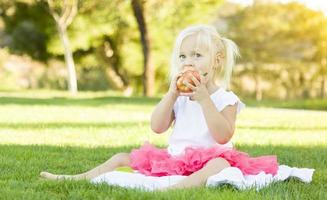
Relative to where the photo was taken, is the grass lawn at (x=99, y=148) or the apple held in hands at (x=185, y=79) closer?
the grass lawn at (x=99, y=148)

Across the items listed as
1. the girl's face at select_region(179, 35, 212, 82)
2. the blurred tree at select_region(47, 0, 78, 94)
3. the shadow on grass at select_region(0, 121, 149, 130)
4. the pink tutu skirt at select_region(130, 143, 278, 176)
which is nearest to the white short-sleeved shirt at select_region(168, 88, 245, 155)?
the pink tutu skirt at select_region(130, 143, 278, 176)

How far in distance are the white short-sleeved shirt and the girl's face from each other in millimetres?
226

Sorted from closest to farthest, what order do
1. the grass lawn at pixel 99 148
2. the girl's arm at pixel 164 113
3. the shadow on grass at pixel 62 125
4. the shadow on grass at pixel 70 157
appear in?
the grass lawn at pixel 99 148 → the girl's arm at pixel 164 113 → the shadow on grass at pixel 70 157 → the shadow on grass at pixel 62 125

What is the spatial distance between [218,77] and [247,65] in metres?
37.1

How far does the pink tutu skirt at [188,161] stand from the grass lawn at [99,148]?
9.7 inches

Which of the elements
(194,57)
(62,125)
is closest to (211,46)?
(194,57)

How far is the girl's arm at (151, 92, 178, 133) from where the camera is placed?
184 inches

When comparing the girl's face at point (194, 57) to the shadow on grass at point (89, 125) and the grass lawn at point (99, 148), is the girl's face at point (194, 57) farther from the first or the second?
the shadow on grass at point (89, 125)


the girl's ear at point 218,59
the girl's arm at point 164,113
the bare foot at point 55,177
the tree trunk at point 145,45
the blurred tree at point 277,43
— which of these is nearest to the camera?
the bare foot at point 55,177

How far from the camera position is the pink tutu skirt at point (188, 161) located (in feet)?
14.6

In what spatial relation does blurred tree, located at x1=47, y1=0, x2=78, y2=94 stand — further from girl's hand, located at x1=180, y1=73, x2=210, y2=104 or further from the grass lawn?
girl's hand, located at x1=180, y1=73, x2=210, y2=104

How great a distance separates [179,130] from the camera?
478 centimetres

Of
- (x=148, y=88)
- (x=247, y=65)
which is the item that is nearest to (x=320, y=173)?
(x=148, y=88)

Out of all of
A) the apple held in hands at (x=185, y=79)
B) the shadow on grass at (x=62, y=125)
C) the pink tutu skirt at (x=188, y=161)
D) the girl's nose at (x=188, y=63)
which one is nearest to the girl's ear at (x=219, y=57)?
the girl's nose at (x=188, y=63)
